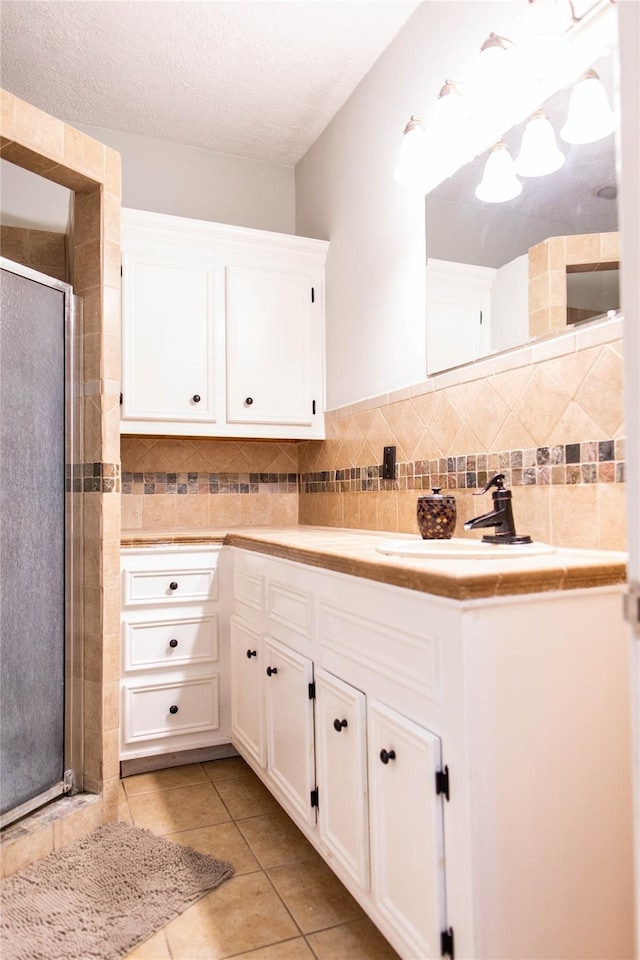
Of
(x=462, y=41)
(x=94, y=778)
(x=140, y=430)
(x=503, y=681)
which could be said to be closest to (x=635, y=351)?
(x=503, y=681)

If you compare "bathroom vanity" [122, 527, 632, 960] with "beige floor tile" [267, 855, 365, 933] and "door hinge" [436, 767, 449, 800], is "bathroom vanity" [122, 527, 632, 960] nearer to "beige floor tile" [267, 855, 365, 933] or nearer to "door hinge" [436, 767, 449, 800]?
"door hinge" [436, 767, 449, 800]

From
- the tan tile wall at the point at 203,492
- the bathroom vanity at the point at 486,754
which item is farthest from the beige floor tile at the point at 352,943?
the tan tile wall at the point at 203,492

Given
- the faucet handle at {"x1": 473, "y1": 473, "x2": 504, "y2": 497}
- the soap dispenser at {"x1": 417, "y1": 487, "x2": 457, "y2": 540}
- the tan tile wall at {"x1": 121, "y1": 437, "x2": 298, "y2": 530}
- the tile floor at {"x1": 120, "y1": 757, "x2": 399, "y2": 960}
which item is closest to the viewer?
the tile floor at {"x1": 120, "y1": 757, "x2": 399, "y2": 960}

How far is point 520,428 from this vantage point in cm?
171

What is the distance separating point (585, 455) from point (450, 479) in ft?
1.85

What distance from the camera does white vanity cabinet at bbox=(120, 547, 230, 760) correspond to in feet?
7.54

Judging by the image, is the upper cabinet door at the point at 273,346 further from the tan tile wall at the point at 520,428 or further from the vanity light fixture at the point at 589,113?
the vanity light fixture at the point at 589,113

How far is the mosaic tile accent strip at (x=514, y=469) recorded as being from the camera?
145cm

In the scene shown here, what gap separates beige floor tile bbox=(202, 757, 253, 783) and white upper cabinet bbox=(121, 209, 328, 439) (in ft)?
4.28

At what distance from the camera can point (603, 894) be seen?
1135mm

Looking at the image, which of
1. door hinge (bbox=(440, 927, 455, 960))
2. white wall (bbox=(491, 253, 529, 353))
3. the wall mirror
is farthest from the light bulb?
door hinge (bbox=(440, 927, 455, 960))

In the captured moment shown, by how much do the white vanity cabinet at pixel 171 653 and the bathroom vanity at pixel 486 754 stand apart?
41.0 inches

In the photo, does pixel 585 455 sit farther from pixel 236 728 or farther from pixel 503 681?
pixel 236 728

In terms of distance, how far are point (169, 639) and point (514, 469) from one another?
1.38 meters
